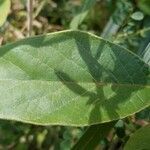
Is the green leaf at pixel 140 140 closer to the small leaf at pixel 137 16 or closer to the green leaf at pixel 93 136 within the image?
the green leaf at pixel 93 136

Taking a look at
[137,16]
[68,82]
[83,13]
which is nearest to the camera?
[68,82]

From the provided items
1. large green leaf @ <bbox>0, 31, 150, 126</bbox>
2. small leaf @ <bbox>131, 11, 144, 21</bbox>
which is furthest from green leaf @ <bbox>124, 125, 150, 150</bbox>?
small leaf @ <bbox>131, 11, 144, 21</bbox>

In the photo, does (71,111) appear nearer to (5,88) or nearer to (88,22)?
(5,88)

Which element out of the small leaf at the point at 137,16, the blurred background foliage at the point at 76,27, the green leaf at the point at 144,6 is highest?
the green leaf at the point at 144,6

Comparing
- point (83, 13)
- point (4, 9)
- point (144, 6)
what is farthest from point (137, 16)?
point (4, 9)

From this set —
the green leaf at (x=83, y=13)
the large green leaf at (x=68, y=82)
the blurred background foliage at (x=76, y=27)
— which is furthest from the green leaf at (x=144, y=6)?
the large green leaf at (x=68, y=82)

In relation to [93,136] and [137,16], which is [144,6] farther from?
[93,136]

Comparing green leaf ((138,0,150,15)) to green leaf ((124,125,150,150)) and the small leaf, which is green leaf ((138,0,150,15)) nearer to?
the small leaf
